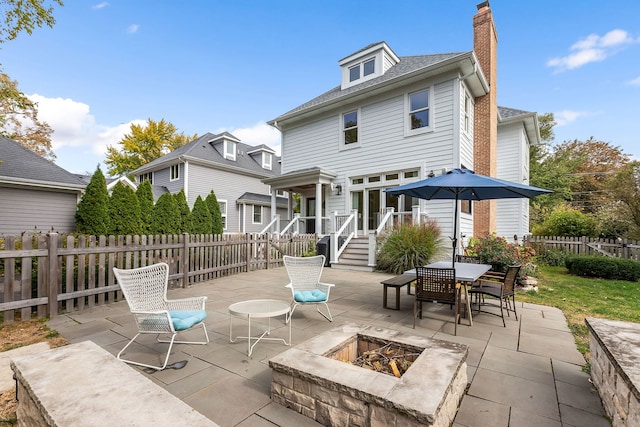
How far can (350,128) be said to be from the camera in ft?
43.4

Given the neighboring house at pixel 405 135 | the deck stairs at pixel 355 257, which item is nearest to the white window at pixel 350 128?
the neighboring house at pixel 405 135

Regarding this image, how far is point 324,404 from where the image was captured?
2.12 m

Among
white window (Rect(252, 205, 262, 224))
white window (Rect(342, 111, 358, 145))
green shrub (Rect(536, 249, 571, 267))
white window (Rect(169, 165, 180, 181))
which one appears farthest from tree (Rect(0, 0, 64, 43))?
green shrub (Rect(536, 249, 571, 267))

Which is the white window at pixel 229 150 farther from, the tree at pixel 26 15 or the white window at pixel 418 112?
the white window at pixel 418 112

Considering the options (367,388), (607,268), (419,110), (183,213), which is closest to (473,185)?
(367,388)

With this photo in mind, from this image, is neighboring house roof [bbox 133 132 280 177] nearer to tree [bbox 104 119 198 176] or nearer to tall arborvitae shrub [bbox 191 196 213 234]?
tall arborvitae shrub [bbox 191 196 213 234]

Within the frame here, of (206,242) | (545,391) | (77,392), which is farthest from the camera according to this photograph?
→ (206,242)

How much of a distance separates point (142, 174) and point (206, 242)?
1873cm

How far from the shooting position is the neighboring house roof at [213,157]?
1902 cm

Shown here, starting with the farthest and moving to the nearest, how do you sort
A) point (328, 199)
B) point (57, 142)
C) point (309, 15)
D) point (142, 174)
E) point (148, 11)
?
point (57, 142)
point (142, 174)
point (328, 199)
point (309, 15)
point (148, 11)

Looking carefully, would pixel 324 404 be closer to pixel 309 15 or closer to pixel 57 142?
pixel 309 15

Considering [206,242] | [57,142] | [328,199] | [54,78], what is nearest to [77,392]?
[206,242]

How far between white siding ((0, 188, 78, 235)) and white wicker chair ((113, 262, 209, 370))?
457 inches

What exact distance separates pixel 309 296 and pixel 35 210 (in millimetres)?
14049
